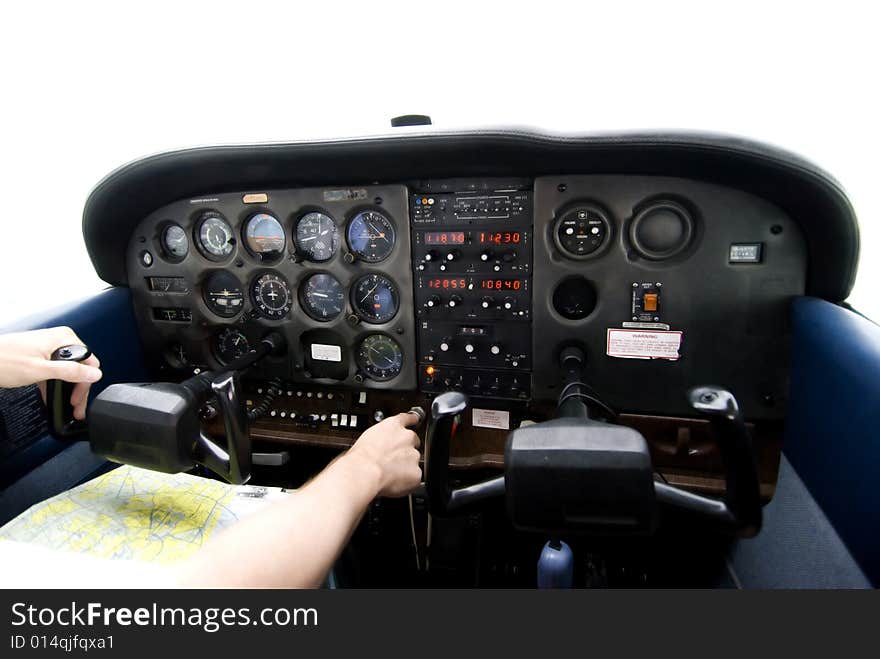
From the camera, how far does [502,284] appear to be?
1656mm

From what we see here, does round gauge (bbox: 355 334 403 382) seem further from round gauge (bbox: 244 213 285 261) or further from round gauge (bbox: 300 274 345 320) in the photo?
round gauge (bbox: 244 213 285 261)

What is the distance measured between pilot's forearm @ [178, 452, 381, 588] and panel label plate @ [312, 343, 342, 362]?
96cm

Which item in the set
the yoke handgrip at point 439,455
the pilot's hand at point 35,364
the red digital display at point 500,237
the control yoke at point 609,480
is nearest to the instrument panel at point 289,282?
the red digital display at point 500,237

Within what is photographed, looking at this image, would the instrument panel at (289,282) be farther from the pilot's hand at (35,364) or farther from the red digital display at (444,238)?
the pilot's hand at (35,364)

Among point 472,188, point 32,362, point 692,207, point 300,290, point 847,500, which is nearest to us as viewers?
point 847,500

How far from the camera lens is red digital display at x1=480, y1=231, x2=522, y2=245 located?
1594 mm

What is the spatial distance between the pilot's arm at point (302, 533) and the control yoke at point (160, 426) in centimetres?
41

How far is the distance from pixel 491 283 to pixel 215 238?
118 cm

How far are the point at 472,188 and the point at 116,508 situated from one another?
1.41 m

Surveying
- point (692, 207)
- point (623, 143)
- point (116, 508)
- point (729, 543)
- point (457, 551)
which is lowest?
point (457, 551)

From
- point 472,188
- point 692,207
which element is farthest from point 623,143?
point 472,188

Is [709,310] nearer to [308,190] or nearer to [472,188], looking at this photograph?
[472,188]

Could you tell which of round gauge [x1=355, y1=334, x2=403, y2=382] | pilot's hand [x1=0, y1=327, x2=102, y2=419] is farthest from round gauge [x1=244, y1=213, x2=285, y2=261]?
pilot's hand [x1=0, y1=327, x2=102, y2=419]

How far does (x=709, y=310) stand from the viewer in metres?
1.49
